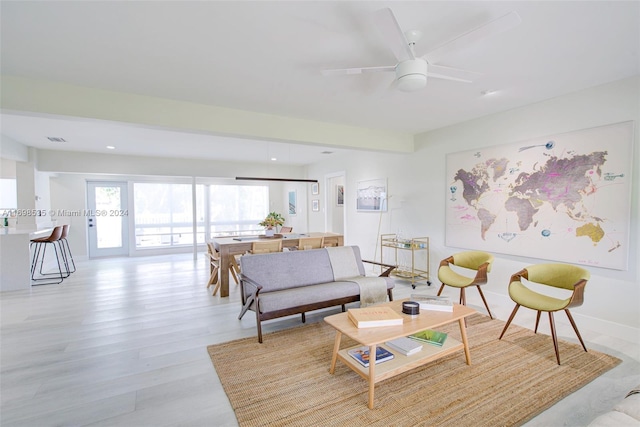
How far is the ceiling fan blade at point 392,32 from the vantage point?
156 cm

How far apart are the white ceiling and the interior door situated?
5721 millimetres

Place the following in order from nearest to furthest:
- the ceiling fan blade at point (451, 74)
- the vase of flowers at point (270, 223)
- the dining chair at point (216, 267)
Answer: the ceiling fan blade at point (451, 74), the dining chair at point (216, 267), the vase of flowers at point (270, 223)

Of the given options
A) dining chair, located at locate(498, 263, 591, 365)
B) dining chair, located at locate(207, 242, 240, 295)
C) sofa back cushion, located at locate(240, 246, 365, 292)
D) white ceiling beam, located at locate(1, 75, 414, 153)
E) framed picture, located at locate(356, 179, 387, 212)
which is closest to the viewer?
dining chair, located at locate(498, 263, 591, 365)

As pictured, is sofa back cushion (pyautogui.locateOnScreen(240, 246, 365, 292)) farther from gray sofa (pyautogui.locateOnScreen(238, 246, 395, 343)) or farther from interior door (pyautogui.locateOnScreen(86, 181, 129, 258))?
interior door (pyautogui.locateOnScreen(86, 181, 129, 258))

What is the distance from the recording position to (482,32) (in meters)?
1.70

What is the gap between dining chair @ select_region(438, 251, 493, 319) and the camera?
3.34 m

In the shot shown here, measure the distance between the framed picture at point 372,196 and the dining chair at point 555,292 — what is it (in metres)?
2.92

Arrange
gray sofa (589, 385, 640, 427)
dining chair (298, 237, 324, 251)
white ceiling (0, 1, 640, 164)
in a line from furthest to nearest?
dining chair (298, 237, 324, 251)
white ceiling (0, 1, 640, 164)
gray sofa (589, 385, 640, 427)

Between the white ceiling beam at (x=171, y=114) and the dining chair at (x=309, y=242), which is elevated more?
the white ceiling beam at (x=171, y=114)

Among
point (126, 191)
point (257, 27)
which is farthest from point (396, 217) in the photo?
point (126, 191)

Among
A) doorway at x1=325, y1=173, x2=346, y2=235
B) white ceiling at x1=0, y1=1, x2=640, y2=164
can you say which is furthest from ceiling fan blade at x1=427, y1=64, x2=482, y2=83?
doorway at x1=325, y1=173, x2=346, y2=235

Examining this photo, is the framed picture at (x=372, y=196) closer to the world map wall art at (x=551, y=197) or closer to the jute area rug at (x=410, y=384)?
the world map wall art at (x=551, y=197)

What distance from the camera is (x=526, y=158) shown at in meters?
3.58

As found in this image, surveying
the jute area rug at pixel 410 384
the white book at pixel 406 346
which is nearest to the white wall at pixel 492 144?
the jute area rug at pixel 410 384
